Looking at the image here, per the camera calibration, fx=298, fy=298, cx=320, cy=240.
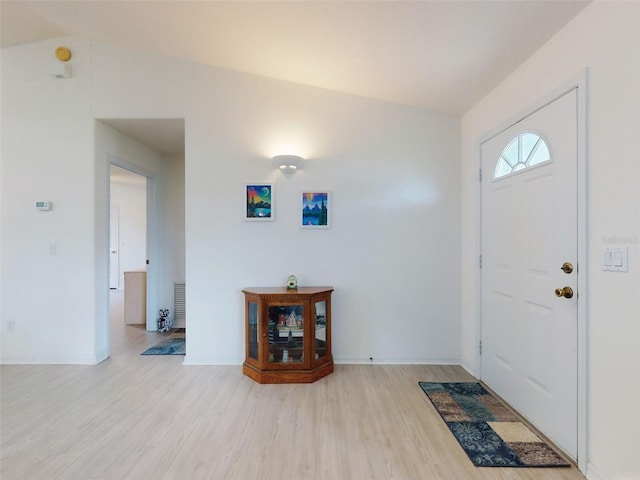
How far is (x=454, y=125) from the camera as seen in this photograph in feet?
9.72

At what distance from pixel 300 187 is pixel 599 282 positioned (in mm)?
2294

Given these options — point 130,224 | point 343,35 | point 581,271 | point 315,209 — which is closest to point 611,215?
point 581,271

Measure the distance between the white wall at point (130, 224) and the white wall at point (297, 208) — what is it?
4.05 meters

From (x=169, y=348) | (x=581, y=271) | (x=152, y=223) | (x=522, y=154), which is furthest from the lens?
(x=152, y=223)

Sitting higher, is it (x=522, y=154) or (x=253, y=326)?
(x=522, y=154)

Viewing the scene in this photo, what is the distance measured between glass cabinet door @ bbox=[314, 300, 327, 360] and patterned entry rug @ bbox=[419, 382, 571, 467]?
914 millimetres

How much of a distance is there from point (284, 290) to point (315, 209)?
85 cm

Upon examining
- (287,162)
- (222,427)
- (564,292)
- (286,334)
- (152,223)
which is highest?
(287,162)

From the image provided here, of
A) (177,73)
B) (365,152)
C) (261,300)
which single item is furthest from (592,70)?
(177,73)

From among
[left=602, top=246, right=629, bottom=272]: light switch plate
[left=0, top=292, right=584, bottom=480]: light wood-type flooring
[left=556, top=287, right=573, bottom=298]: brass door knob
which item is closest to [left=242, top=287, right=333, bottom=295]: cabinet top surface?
[left=0, top=292, right=584, bottom=480]: light wood-type flooring

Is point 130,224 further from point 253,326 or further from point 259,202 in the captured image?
point 253,326

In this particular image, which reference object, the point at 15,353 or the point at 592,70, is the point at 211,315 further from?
the point at 592,70

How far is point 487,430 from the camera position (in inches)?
75.3

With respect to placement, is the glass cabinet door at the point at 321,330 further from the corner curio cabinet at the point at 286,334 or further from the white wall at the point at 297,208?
the white wall at the point at 297,208
